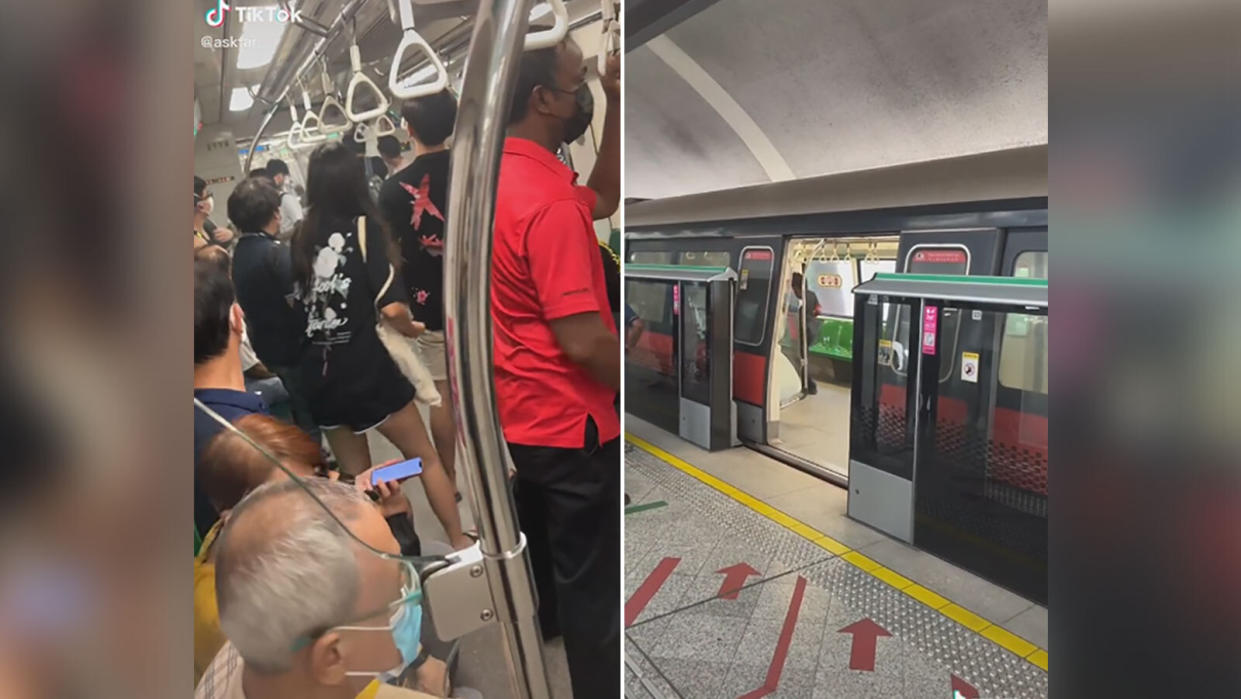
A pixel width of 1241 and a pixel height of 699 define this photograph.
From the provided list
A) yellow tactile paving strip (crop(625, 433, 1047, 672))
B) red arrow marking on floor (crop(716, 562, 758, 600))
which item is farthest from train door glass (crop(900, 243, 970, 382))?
red arrow marking on floor (crop(716, 562, 758, 600))

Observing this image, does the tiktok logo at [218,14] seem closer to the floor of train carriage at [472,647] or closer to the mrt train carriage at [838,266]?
the floor of train carriage at [472,647]

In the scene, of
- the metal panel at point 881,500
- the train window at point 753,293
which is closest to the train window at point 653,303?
the train window at point 753,293

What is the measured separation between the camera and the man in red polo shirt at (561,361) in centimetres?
109

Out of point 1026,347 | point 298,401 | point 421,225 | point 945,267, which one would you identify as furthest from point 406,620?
point 945,267

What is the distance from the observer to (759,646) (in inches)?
120

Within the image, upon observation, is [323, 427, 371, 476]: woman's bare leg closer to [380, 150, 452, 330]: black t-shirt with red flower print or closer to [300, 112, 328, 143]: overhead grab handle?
[380, 150, 452, 330]: black t-shirt with red flower print

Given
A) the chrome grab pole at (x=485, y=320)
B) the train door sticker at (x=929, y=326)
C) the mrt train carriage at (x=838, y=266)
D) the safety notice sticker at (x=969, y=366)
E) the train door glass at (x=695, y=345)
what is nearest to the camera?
the chrome grab pole at (x=485, y=320)

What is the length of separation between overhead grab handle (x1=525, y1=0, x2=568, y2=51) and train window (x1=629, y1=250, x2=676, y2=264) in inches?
227

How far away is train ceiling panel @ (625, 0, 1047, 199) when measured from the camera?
11.3ft

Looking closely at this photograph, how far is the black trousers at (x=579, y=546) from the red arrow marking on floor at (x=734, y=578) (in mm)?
2415
